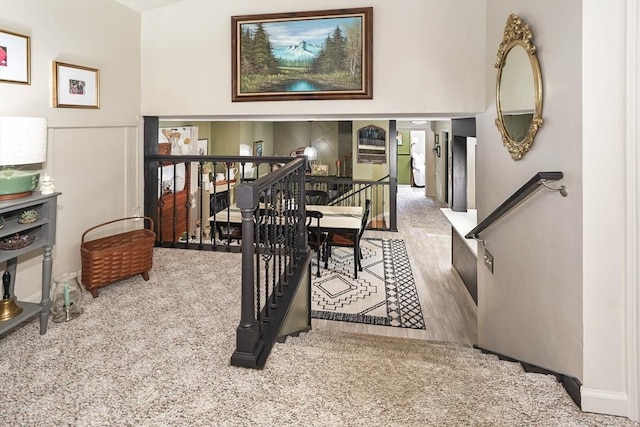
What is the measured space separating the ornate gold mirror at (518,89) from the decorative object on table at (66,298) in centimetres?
283

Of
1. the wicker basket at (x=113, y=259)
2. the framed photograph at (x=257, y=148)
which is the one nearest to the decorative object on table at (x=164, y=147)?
the framed photograph at (x=257, y=148)

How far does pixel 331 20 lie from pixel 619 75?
262 cm

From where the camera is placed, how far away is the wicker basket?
276 cm

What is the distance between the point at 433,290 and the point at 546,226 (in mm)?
3175

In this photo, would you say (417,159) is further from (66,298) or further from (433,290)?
(66,298)

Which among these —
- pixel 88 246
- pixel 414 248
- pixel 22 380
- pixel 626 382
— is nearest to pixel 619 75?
pixel 626 382

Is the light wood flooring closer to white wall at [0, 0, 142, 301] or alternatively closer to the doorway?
white wall at [0, 0, 142, 301]

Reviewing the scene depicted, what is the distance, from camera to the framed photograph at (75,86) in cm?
288

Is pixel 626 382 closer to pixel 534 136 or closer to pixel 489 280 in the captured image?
pixel 534 136

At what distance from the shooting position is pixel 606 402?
1714 millimetres

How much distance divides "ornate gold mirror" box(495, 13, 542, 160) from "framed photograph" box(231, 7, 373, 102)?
1.20m

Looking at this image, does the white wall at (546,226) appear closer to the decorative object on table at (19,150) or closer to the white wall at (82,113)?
the decorative object on table at (19,150)

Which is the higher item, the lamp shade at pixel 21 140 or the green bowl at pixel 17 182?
the lamp shade at pixel 21 140

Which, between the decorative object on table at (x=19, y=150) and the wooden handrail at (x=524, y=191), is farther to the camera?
the decorative object on table at (x=19, y=150)
